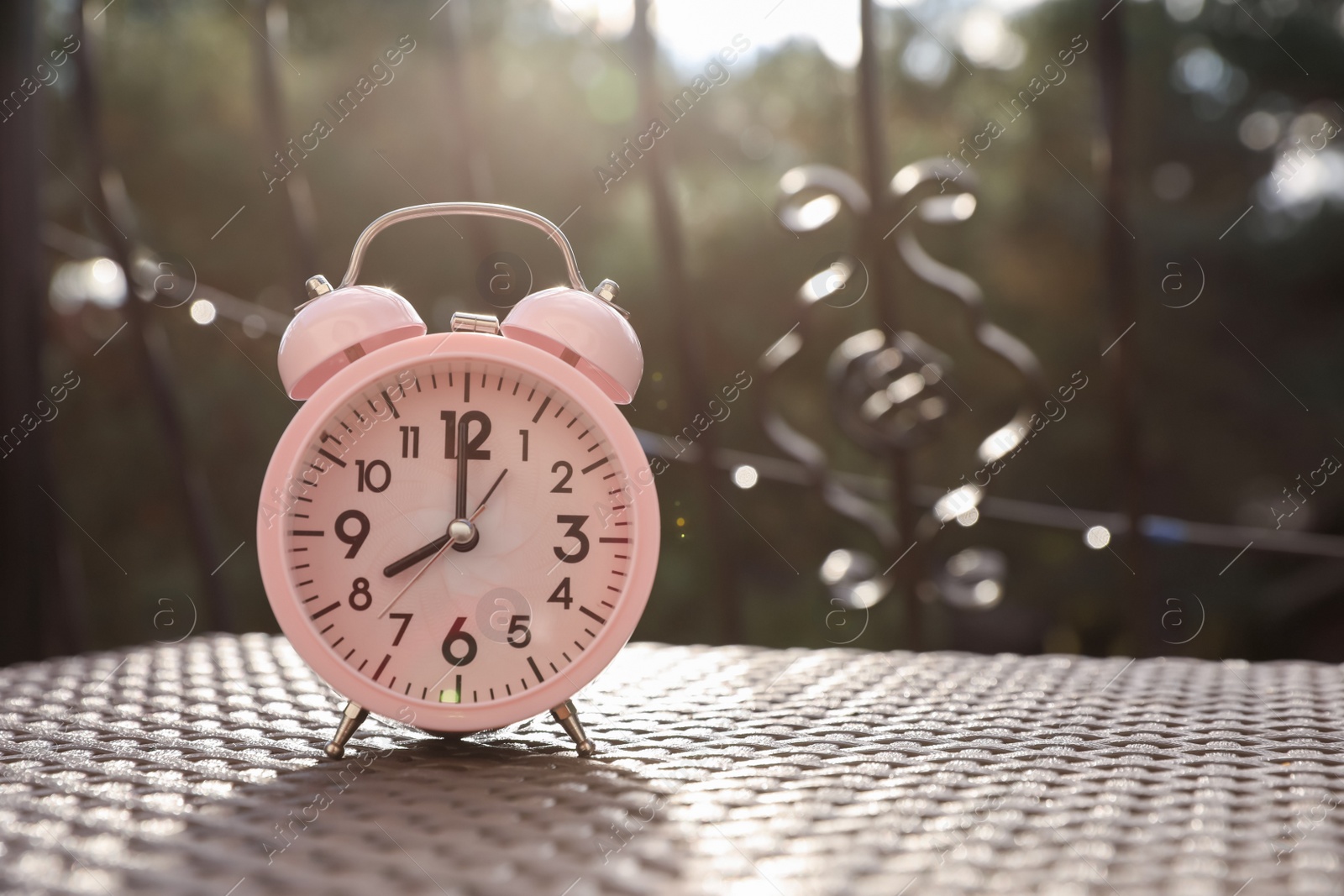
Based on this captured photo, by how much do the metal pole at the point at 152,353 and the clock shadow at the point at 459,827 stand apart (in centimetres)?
89

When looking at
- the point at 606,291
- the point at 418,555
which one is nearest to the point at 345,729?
the point at 418,555

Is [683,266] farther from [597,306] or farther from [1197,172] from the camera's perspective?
[1197,172]

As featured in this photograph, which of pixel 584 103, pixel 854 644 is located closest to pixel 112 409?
pixel 584 103

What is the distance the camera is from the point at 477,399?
0.73m

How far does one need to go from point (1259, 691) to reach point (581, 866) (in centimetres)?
62

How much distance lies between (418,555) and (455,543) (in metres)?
0.03

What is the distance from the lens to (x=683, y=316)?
1504 millimetres

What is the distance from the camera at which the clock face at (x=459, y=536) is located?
70cm

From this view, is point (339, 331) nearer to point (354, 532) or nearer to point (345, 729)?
point (354, 532)

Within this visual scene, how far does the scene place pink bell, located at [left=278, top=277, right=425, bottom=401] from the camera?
71 cm

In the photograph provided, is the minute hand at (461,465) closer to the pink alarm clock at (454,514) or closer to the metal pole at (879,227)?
the pink alarm clock at (454,514)

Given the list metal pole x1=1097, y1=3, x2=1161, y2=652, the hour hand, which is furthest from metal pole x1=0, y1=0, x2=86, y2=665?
metal pole x1=1097, y1=3, x2=1161, y2=652

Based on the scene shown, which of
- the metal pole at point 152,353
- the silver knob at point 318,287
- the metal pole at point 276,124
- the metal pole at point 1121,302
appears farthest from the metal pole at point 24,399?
the metal pole at point 1121,302

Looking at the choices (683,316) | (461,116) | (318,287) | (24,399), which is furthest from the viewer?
(683,316)
